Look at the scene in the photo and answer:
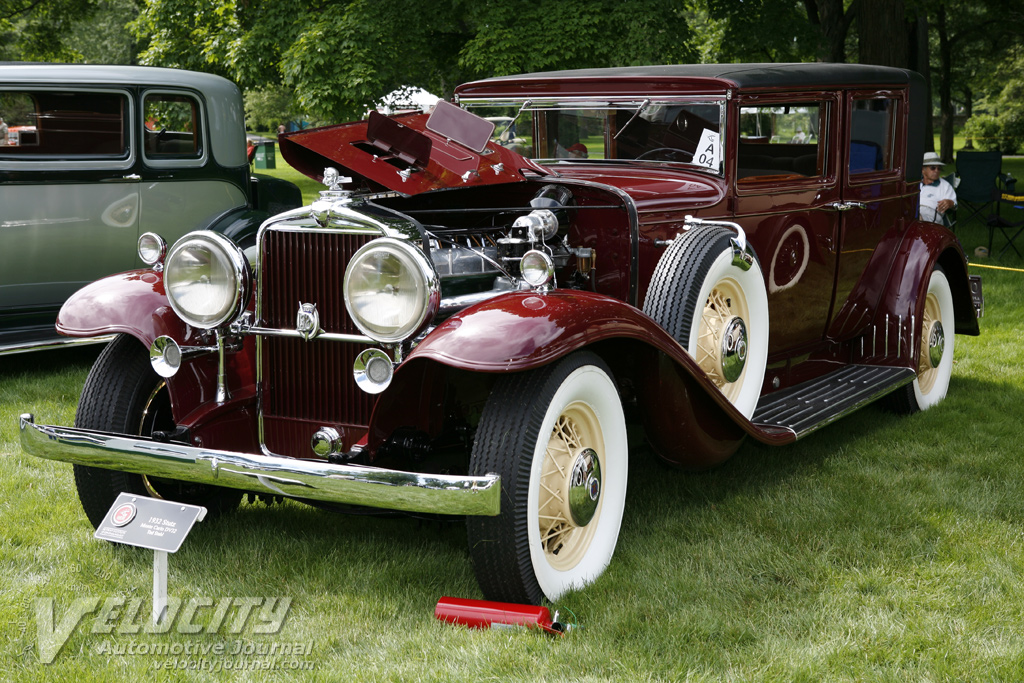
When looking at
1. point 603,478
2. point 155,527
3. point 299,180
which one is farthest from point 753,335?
point 299,180

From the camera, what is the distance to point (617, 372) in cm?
352

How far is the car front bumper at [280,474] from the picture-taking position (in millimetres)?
2674

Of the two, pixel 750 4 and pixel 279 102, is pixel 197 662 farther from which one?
pixel 279 102

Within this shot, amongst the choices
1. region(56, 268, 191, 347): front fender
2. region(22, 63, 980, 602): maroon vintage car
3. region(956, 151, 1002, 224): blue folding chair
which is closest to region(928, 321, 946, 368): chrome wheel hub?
region(22, 63, 980, 602): maroon vintage car

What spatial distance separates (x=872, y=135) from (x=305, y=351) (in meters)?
3.37

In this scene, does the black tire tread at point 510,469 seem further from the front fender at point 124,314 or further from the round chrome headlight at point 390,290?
the front fender at point 124,314

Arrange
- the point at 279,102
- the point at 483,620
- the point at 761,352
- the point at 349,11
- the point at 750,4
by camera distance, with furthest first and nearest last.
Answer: the point at 279,102 < the point at 750,4 < the point at 349,11 < the point at 761,352 < the point at 483,620

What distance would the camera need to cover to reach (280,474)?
2.79m

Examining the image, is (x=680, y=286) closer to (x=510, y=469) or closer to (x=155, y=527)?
(x=510, y=469)

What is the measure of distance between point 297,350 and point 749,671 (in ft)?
5.64

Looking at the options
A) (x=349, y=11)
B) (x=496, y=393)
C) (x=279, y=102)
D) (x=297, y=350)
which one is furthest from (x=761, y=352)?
(x=279, y=102)

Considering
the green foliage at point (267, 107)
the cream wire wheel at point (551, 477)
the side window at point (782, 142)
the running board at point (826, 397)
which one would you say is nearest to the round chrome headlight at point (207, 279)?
the cream wire wheel at point (551, 477)

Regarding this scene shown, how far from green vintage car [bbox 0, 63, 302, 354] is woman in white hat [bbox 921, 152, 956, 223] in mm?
6529

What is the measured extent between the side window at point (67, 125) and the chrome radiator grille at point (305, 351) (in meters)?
4.00
